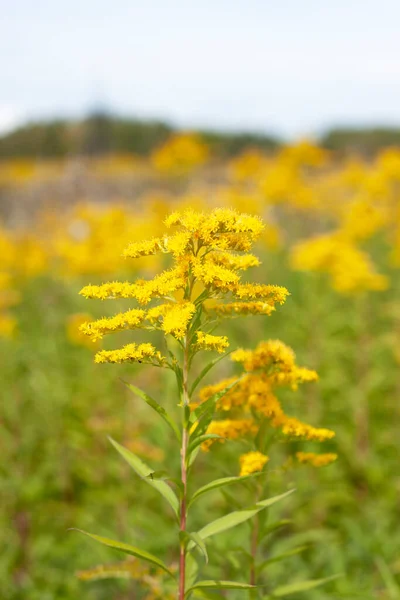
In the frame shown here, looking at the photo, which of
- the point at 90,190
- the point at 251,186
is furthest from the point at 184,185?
the point at 90,190

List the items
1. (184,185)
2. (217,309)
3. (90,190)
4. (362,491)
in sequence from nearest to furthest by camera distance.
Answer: (217,309) → (362,491) → (184,185) → (90,190)

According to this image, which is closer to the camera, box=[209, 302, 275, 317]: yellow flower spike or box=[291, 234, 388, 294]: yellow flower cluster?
box=[209, 302, 275, 317]: yellow flower spike

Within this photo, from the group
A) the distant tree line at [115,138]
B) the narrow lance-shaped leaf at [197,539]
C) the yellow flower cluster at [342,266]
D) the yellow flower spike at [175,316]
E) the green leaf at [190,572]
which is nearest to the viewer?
the narrow lance-shaped leaf at [197,539]

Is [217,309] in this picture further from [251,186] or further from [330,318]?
[251,186]

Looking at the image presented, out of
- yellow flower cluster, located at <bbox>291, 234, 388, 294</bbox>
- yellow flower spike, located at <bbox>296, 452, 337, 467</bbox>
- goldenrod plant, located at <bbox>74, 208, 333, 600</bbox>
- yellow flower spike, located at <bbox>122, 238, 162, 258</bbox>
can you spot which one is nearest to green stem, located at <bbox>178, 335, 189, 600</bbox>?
goldenrod plant, located at <bbox>74, 208, 333, 600</bbox>

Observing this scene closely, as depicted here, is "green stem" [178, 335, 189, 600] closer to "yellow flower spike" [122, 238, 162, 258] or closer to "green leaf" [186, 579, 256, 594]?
"green leaf" [186, 579, 256, 594]

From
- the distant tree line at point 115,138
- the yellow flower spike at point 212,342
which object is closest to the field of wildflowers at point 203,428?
the yellow flower spike at point 212,342

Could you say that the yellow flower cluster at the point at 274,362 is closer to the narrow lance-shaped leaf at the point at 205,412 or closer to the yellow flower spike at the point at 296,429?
the yellow flower spike at the point at 296,429
